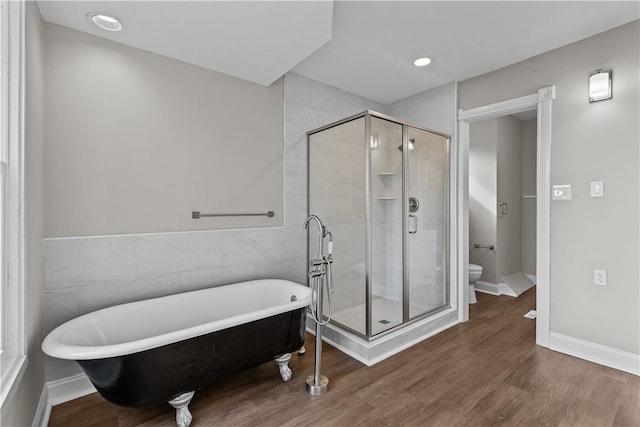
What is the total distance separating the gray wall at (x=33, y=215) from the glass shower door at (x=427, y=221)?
2557mm

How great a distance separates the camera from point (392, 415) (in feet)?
5.63

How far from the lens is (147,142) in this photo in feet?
7.20

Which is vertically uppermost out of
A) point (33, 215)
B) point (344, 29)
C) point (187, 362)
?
point (344, 29)

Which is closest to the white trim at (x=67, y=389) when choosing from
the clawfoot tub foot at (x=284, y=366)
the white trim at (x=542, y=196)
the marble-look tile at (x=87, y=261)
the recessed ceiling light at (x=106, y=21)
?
the marble-look tile at (x=87, y=261)

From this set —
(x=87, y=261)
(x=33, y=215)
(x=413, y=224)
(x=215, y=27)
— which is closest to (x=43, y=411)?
(x=87, y=261)

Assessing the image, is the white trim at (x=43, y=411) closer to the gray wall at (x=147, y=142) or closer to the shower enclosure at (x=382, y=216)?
the gray wall at (x=147, y=142)

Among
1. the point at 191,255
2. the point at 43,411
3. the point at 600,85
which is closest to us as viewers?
the point at 43,411

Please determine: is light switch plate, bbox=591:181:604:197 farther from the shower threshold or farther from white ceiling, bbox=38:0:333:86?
white ceiling, bbox=38:0:333:86

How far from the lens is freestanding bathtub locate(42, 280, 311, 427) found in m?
1.43

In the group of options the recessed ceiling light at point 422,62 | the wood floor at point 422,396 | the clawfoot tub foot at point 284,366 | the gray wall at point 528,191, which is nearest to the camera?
the wood floor at point 422,396

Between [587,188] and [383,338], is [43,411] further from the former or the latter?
[587,188]

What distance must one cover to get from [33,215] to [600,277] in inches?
144

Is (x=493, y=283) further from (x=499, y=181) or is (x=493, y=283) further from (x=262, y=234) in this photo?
(x=262, y=234)

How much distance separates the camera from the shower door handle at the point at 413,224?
9.40 ft
